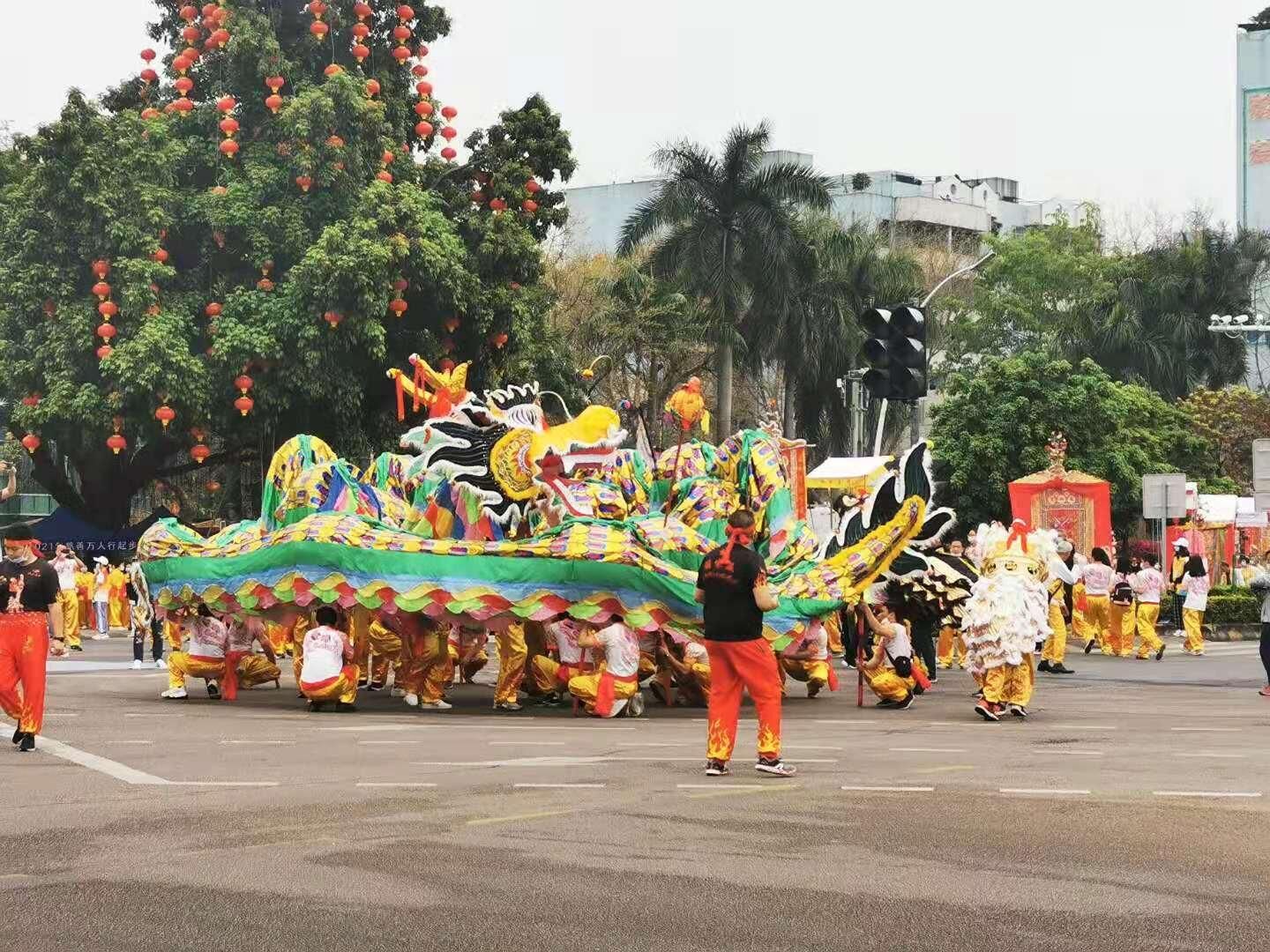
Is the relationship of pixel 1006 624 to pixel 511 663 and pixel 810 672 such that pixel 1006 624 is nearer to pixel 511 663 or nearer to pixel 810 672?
pixel 810 672

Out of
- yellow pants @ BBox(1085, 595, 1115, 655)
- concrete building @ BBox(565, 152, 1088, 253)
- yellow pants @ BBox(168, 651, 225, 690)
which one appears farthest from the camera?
concrete building @ BBox(565, 152, 1088, 253)

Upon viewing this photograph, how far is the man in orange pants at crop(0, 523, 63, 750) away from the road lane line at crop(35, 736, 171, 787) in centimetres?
30

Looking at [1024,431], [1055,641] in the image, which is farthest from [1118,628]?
[1024,431]

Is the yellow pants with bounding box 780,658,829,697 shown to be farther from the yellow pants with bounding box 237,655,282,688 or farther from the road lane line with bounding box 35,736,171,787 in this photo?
the road lane line with bounding box 35,736,171,787

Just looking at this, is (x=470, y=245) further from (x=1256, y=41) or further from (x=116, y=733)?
(x=1256, y=41)

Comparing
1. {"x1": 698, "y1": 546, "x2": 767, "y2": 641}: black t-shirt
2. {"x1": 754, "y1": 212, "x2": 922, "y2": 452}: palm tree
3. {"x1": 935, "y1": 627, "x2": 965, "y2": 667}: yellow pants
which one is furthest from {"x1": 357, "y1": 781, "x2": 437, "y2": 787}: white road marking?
{"x1": 754, "y1": 212, "x2": 922, "y2": 452}: palm tree

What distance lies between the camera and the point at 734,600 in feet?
44.5

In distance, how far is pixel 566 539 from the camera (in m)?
19.5

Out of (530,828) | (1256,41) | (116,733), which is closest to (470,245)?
(116,733)

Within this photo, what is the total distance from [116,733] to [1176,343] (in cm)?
5616

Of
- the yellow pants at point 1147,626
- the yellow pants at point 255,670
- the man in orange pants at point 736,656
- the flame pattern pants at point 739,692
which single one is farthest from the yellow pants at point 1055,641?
the flame pattern pants at point 739,692

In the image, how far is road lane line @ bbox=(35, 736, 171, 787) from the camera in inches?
527

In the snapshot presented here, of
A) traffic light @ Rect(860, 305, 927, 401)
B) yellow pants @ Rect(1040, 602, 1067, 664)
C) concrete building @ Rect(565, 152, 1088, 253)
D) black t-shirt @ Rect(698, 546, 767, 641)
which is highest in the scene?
concrete building @ Rect(565, 152, 1088, 253)

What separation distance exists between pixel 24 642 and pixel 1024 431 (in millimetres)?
40847
